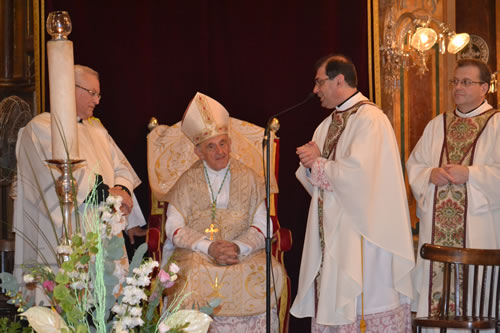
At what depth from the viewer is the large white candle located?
199 centimetres

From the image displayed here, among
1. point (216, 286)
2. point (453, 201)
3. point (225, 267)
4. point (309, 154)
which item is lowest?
point (216, 286)

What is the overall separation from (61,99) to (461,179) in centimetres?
334

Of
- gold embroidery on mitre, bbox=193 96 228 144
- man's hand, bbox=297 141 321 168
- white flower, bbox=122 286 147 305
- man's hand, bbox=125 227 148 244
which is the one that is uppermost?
gold embroidery on mitre, bbox=193 96 228 144

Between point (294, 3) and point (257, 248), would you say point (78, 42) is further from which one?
point (257, 248)

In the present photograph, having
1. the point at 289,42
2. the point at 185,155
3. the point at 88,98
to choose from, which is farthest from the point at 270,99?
the point at 88,98

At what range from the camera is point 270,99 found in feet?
20.3

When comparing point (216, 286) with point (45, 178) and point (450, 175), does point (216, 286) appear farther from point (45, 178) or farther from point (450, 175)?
point (450, 175)

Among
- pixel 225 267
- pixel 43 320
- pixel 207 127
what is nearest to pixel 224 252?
pixel 225 267

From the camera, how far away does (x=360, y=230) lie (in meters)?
4.42

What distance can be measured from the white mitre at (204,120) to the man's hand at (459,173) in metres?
1.57

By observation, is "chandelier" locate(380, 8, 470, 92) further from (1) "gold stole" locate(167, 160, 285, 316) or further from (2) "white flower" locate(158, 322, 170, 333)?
(2) "white flower" locate(158, 322, 170, 333)

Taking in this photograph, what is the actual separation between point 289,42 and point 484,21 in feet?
7.19

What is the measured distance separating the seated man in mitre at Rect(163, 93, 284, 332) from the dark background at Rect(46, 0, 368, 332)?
0.97 m

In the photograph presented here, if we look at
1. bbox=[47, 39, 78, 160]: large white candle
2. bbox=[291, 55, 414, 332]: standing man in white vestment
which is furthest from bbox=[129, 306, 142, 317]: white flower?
bbox=[291, 55, 414, 332]: standing man in white vestment
